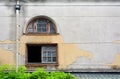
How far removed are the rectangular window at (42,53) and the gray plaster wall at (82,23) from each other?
0.83 metres

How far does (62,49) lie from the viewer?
2031 centimetres

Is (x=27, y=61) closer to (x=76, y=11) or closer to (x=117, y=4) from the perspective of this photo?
(x=76, y=11)

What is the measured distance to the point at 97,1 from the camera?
815 inches

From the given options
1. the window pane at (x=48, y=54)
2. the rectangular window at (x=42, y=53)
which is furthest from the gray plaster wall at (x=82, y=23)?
the window pane at (x=48, y=54)

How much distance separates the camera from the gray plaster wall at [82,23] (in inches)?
802

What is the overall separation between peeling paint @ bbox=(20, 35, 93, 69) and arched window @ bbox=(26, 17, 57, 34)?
370 millimetres

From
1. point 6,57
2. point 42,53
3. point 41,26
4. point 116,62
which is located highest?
point 41,26

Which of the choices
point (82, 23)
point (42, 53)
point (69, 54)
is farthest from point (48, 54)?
point (82, 23)

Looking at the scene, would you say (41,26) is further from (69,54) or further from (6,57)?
(6,57)

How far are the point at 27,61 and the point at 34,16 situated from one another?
240cm

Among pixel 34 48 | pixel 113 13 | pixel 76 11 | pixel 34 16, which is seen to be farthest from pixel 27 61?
pixel 113 13

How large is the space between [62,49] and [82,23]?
1.74 metres

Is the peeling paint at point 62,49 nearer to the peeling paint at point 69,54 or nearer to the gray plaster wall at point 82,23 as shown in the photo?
the peeling paint at point 69,54

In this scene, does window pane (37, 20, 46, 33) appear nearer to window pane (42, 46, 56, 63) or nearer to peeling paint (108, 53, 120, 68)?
window pane (42, 46, 56, 63)
